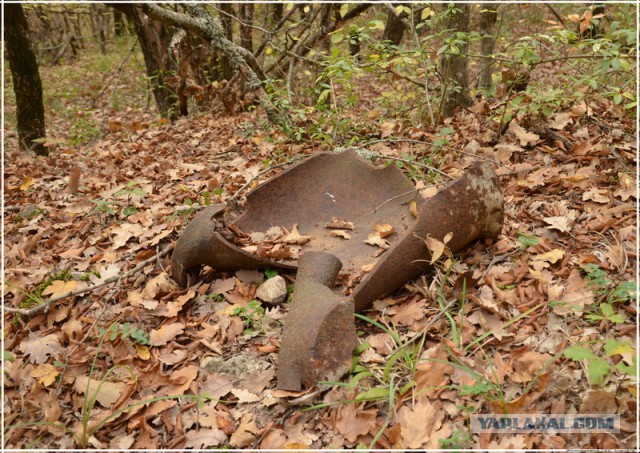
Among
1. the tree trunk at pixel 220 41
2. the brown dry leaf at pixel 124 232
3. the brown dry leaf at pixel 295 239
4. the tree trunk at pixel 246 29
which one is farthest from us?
the tree trunk at pixel 246 29

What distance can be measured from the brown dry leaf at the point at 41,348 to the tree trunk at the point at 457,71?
3465 millimetres

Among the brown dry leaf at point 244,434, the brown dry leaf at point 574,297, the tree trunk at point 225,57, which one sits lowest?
the brown dry leaf at point 244,434

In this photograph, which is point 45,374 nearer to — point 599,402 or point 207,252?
point 207,252

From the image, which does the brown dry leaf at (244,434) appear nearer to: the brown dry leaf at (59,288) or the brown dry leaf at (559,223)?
the brown dry leaf at (59,288)

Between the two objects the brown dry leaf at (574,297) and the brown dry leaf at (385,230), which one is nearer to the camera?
the brown dry leaf at (574,297)

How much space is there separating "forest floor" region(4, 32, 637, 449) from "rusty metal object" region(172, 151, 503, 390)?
0.14 m

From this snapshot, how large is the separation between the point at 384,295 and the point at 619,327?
39.2 inches

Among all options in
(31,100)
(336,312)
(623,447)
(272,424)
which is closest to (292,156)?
(336,312)

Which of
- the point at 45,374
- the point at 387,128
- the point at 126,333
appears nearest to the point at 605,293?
the point at 126,333

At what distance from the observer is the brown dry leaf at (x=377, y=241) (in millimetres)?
2637

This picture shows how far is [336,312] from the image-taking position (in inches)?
76.4

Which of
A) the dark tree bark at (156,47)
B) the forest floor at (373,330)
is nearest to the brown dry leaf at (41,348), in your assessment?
the forest floor at (373,330)

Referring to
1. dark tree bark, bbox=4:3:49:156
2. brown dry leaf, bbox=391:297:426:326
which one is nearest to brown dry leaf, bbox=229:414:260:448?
brown dry leaf, bbox=391:297:426:326

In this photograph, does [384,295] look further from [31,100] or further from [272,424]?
[31,100]
